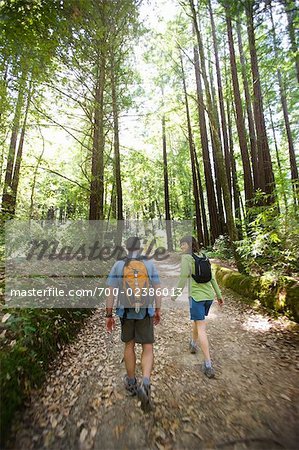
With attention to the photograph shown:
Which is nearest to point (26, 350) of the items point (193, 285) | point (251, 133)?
point (193, 285)

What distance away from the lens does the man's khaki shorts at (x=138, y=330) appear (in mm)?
2994

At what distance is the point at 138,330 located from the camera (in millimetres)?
3016

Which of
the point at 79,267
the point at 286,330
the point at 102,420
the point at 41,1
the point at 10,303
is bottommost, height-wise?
the point at 102,420

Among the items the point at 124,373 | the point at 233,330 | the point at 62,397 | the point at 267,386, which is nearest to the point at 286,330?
the point at 233,330

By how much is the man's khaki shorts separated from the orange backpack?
9.4 inches

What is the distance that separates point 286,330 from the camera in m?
4.57

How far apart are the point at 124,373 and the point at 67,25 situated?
21.3ft

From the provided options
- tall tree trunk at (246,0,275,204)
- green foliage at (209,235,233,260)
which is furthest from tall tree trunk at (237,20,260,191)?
green foliage at (209,235,233,260)

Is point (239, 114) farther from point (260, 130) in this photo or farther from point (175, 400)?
Answer: point (175, 400)

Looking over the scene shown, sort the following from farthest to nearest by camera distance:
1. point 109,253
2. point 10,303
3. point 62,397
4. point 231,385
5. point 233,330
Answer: point 109,253, point 233,330, point 10,303, point 231,385, point 62,397

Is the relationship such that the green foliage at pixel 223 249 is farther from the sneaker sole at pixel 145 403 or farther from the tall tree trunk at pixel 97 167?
the sneaker sole at pixel 145 403

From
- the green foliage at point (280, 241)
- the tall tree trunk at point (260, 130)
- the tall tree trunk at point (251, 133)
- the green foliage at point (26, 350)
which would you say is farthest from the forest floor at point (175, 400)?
the tall tree trunk at point (251, 133)

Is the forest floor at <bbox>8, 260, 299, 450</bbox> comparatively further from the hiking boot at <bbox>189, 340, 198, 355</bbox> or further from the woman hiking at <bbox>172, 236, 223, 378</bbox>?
the woman hiking at <bbox>172, 236, 223, 378</bbox>

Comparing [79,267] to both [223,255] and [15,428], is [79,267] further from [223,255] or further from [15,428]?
[223,255]
